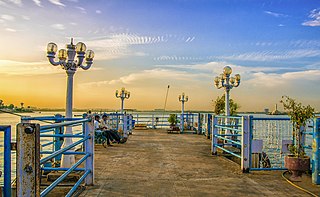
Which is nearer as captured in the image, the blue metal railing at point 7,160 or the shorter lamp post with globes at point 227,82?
the blue metal railing at point 7,160

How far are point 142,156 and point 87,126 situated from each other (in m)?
3.95

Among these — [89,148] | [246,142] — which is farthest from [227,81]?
[89,148]

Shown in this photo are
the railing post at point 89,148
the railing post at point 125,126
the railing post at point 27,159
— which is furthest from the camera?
the railing post at point 125,126

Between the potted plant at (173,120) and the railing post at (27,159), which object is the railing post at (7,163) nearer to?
the railing post at (27,159)

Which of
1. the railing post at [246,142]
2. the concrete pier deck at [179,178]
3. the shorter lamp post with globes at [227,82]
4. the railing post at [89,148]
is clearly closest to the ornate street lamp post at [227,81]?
the shorter lamp post with globes at [227,82]

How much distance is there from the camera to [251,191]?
5277 mm

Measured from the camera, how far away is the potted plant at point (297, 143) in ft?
19.6

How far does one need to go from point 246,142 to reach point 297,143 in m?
1.00

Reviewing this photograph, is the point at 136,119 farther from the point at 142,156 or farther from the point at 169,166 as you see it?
the point at 169,166

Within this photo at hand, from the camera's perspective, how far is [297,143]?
6.28 metres

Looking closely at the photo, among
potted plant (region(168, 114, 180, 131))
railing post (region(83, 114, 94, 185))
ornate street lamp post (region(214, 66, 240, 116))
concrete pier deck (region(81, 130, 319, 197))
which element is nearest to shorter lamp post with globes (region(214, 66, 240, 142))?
ornate street lamp post (region(214, 66, 240, 116))

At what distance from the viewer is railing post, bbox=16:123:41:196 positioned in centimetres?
277

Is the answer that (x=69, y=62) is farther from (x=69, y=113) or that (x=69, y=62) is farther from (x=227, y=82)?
(x=227, y=82)

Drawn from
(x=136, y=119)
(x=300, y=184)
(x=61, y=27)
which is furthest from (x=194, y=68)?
(x=300, y=184)
